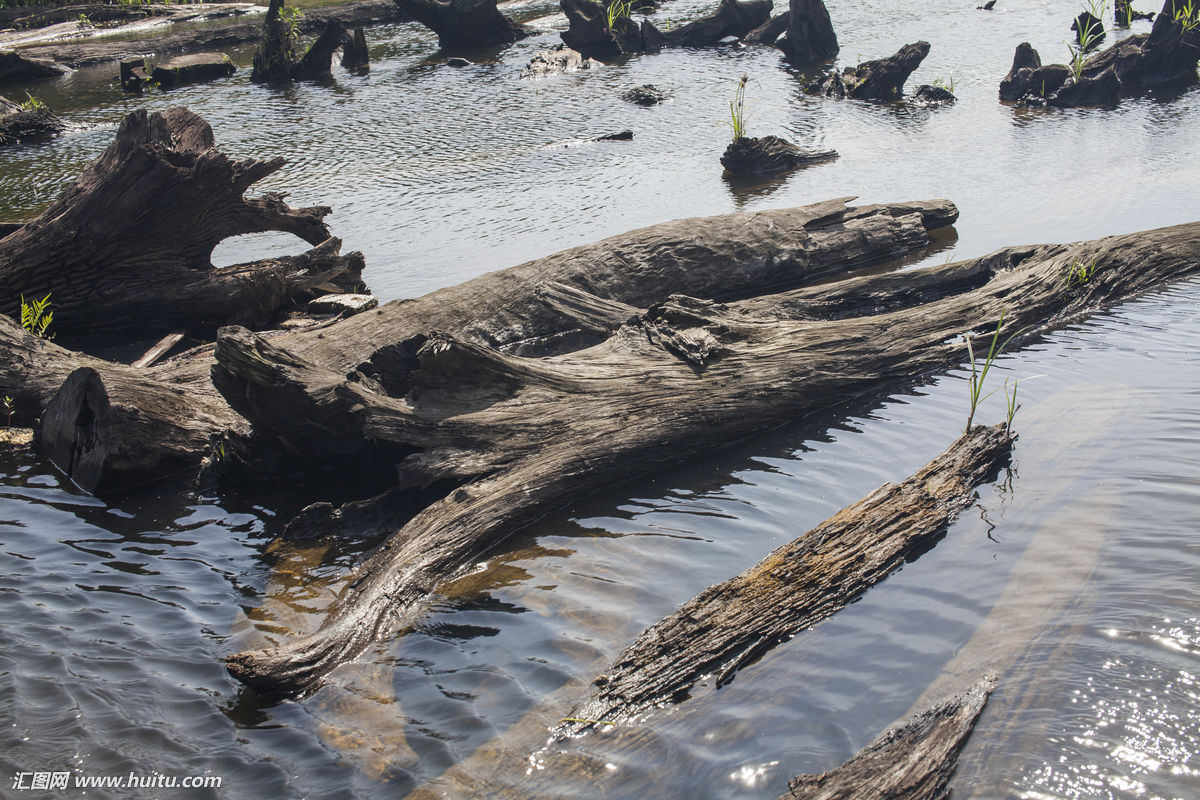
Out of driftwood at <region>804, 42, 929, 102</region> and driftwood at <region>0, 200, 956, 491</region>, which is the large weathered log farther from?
driftwood at <region>804, 42, 929, 102</region>

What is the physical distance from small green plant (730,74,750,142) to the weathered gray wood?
7.43 m

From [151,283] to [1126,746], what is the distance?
7.85m

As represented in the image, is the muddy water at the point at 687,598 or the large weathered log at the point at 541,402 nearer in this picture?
the muddy water at the point at 687,598

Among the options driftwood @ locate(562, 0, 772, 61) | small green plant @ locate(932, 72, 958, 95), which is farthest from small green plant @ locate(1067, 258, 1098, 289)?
driftwood @ locate(562, 0, 772, 61)

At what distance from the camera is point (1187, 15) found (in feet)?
49.4

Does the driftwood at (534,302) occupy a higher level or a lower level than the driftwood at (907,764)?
higher

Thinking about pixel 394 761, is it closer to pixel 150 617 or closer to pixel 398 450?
pixel 150 617

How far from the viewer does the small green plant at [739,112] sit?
40.6 feet

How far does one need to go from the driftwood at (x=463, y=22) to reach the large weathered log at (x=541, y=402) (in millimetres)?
17810

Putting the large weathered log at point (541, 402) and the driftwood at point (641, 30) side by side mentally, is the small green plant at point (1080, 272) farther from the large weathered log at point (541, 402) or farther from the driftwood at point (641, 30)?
the driftwood at point (641, 30)

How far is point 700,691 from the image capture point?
3631 mm

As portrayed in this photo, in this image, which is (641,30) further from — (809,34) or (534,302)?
(534,302)

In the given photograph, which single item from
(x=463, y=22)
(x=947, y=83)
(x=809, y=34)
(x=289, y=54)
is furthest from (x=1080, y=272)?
(x=463, y=22)

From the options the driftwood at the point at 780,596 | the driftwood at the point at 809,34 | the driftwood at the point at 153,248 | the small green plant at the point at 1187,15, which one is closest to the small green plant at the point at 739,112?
the driftwood at the point at 809,34
